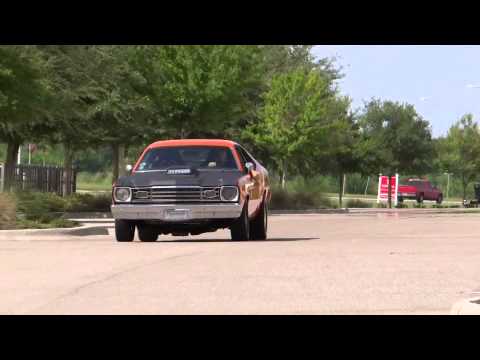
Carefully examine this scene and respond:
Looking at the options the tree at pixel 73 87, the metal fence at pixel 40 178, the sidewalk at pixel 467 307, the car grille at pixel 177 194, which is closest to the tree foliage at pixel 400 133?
the metal fence at pixel 40 178

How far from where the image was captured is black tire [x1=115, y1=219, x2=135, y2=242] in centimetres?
2105

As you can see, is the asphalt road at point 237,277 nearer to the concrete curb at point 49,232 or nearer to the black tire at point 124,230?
the black tire at point 124,230

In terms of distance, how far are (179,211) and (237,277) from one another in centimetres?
674

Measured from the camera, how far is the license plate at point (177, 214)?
2050cm

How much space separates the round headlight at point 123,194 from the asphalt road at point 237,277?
798 millimetres

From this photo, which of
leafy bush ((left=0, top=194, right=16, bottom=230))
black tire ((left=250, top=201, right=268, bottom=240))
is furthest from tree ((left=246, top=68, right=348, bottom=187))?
black tire ((left=250, top=201, right=268, bottom=240))

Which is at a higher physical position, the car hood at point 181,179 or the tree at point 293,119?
the tree at point 293,119

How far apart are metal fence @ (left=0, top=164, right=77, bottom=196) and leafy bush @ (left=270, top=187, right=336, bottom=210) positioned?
336 inches

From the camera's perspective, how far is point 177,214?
20.5 metres
